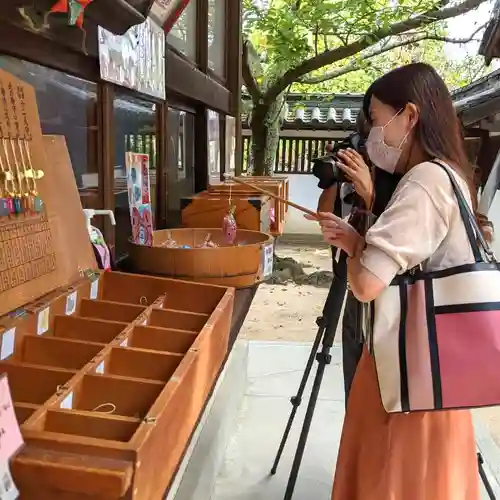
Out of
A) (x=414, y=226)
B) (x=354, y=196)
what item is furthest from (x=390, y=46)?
(x=414, y=226)

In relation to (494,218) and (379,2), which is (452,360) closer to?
(379,2)

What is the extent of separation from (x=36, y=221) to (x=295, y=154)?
12903 millimetres

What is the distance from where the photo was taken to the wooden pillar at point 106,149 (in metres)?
2.51

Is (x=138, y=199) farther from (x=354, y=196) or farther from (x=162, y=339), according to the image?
(x=162, y=339)

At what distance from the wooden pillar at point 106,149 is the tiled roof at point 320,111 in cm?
1009

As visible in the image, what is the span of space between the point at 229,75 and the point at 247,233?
3.43 meters

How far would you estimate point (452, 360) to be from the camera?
1591mm

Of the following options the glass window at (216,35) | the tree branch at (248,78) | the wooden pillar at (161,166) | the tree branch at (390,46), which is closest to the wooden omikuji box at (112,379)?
the wooden pillar at (161,166)

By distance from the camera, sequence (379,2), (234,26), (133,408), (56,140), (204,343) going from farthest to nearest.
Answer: (379,2) → (234,26) → (56,140) → (204,343) → (133,408)

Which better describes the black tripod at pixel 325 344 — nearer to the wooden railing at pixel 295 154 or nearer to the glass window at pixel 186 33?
the glass window at pixel 186 33

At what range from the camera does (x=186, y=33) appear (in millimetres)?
Result: 4156

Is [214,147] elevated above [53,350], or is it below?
above

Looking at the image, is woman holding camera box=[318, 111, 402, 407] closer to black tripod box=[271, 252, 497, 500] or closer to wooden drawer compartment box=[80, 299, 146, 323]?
black tripod box=[271, 252, 497, 500]

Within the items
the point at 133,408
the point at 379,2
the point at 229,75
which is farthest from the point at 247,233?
the point at 379,2
